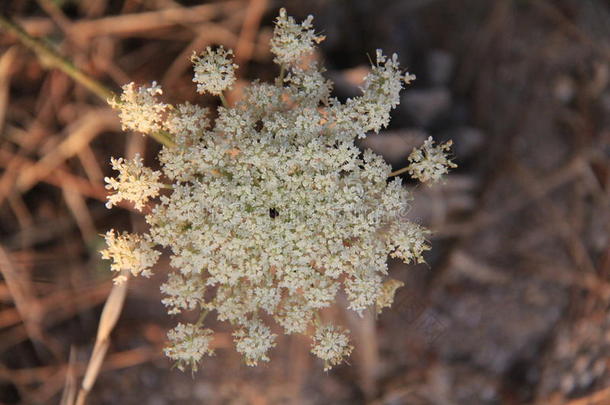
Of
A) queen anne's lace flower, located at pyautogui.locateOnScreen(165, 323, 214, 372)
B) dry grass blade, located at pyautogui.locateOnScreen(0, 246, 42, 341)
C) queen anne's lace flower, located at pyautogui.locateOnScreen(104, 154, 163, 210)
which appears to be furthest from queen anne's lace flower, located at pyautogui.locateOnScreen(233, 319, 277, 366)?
dry grass blade, located at pyautogui.locateOnScreen(0, 246, 42, 341)

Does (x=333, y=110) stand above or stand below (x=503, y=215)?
below

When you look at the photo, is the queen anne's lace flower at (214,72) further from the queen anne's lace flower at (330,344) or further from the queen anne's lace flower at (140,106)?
the queen anne's lace flower at (330,344)

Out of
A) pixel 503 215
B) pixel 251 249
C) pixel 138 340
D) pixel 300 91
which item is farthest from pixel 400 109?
pixel 138 340

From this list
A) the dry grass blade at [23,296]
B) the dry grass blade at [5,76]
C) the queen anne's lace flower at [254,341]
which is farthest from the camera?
the dry grass blade at [23,296]

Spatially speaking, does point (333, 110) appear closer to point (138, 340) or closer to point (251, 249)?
point (251, 249)

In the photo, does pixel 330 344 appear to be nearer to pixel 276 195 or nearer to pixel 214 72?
pixel 276 195

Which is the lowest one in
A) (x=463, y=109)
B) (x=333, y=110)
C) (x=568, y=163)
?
(x=333, y=110)

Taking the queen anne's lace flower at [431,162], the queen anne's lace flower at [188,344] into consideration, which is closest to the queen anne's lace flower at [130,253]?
the queen anne's lace flower at [188,344]
